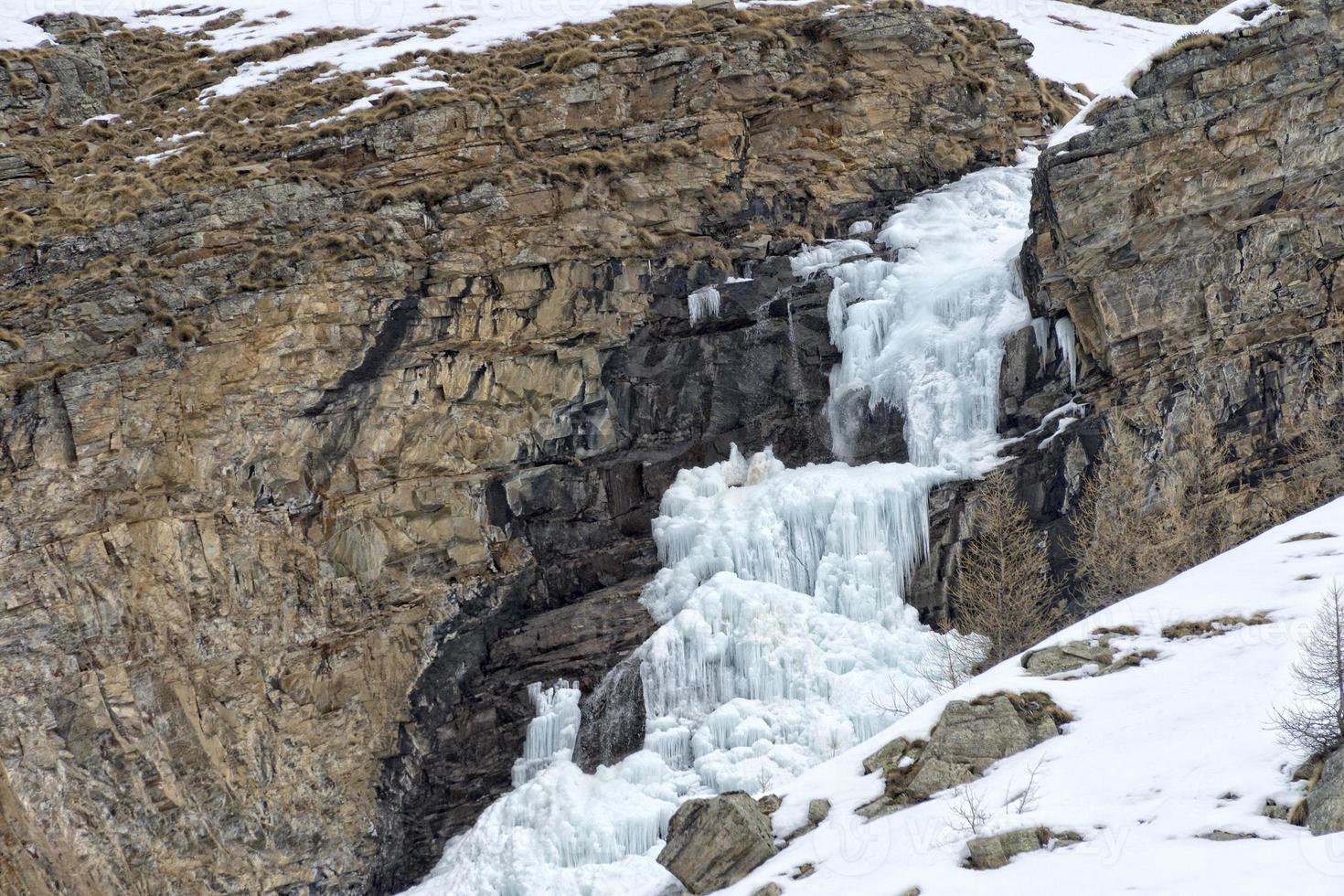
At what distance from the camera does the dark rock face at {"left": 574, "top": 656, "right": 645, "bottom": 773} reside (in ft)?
72.9

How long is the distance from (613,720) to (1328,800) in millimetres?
14832

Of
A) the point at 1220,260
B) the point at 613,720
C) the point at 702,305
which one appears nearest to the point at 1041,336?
the point at 1220,260

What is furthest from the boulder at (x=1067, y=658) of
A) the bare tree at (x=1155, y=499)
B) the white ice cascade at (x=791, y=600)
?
the bare tree at (x=1155, y=499)

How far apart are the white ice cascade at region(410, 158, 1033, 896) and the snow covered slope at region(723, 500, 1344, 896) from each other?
727 cm

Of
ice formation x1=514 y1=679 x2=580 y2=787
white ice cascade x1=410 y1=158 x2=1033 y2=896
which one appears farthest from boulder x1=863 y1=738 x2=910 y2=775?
ice formation x1=514 y1=679 x2=580 y2=787

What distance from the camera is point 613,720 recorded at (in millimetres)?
22625

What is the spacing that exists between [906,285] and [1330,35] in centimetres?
849

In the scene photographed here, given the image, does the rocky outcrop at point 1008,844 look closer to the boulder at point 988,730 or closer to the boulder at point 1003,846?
the boulder at point 1003,846

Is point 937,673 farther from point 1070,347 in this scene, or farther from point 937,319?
point 937,319

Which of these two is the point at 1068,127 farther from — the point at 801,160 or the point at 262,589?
the point at 262,589

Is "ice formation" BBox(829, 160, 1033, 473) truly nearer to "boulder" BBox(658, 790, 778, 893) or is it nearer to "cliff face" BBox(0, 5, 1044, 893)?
"cliff face" BBox(0, 5, 1044, 893)

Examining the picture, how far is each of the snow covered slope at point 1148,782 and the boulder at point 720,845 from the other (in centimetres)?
29

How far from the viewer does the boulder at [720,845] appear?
38.7ft

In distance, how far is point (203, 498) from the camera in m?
23.6
